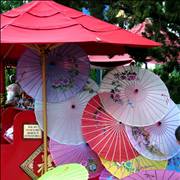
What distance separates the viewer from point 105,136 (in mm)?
4172

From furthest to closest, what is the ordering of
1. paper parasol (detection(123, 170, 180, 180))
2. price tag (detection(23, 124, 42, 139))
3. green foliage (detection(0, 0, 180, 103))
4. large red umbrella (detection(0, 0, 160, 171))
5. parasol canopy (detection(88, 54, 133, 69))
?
parasol canopy (detection(88, 54, 133, 69)) < green foliage (detection(0, 0, 180, 103)) < price tag (detection(23, 124, 42, 139)) < large red umbrella (detection(0, 0, 160, 171)) < paper parasol (detection(123, 170, 180, 180))

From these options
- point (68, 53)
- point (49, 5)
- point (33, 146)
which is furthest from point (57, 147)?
point (49, 5)

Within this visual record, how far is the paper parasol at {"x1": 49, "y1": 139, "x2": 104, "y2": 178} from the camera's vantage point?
13.8 ft

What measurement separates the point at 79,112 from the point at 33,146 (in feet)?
1.83

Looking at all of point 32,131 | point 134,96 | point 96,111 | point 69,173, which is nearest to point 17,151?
point 32,131

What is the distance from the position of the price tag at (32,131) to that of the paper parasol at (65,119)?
89 mm

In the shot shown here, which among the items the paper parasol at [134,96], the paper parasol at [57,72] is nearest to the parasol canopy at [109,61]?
the paper parasol at [134,96]

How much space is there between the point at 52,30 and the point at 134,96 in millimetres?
1200

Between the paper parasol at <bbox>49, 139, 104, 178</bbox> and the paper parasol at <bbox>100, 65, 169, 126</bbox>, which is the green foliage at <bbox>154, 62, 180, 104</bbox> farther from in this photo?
the paper parasol at <bbox>49, 139, 104, 178</bbox>

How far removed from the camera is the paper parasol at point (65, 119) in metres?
4.22

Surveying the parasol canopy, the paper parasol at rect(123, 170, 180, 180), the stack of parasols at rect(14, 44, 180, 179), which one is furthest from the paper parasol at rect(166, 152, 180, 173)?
the parasol canopy

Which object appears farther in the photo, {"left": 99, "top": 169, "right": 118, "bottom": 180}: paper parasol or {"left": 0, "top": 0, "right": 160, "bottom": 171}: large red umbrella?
{"left": 99, "top": 169, "right": 118, "bottom": 180}: paper parasol

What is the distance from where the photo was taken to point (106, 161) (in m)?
4.14

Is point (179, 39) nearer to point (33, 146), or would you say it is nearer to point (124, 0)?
point (124, 0)
